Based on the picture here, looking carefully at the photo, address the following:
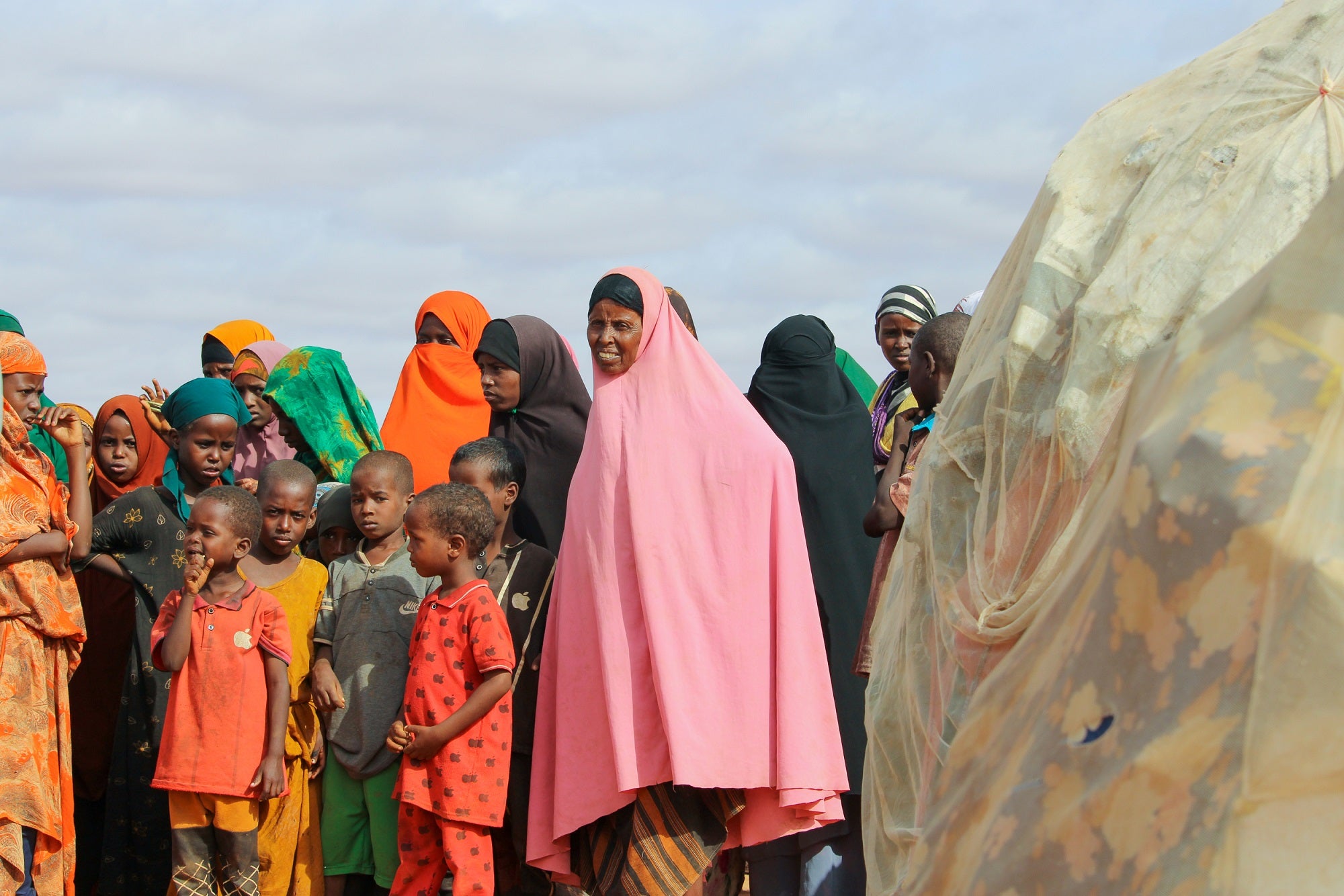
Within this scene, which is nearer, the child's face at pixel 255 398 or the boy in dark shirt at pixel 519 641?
the boy in dark shirt at pixel 519 641

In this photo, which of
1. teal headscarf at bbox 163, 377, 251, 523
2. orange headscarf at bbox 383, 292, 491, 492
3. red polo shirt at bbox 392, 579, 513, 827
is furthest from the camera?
orange headscarf at bbox 383, 292, 491, 492

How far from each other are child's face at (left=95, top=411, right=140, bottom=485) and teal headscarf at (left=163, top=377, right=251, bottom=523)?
485 mm

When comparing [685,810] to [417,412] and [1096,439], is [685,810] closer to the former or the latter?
[1096,439]

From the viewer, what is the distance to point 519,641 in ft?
15.1

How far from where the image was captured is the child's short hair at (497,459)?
4.90 metres

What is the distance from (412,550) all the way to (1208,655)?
3.64 m

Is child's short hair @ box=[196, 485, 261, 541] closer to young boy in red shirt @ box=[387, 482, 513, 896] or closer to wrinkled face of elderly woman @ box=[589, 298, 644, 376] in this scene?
young boy in red shirt @ box=[387, 482, 513, 896]

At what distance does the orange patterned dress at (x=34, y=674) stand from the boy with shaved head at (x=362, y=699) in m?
0.94

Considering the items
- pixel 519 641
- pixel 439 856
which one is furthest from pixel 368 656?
pixel 439 856

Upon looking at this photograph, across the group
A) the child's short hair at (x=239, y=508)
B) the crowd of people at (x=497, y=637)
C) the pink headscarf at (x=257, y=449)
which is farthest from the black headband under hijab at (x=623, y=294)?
the pink headscarf at (x=257, y=449)

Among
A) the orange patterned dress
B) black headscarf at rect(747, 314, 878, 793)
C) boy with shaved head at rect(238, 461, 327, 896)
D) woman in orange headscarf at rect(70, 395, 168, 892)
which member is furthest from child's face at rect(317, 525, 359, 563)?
black headscarf at rect(747, 314, 878, 793)

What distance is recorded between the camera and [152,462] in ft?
21.2

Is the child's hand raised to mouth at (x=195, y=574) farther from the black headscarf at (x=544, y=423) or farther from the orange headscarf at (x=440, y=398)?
the orange headscarf at (x=440, y=398)

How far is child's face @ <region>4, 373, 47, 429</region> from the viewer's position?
5184 mm
